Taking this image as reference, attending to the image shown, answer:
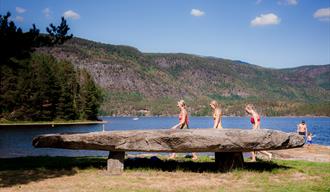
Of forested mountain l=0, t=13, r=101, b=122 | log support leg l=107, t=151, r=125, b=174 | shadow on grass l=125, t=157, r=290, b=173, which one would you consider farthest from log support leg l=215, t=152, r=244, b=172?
forested mountain l=0, t=13, r=101, b=122

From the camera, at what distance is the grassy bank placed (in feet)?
39.9

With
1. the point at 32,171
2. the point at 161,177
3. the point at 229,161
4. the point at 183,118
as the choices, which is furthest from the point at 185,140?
the point at 32,171

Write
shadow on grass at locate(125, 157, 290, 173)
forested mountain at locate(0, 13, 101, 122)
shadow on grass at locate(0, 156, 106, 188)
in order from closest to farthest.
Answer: shadow on grass at locate(0, 156, 106, 188), shadow on grass at locate(125, 157, 290, 173), forested mountain at locate(0, 13, 101, 122)

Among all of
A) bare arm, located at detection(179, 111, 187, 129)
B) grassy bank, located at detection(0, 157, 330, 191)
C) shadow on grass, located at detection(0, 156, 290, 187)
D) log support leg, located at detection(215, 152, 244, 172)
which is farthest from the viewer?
bare arm, located at detection(179, 111, 187, 129)

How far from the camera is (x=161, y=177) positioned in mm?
13797

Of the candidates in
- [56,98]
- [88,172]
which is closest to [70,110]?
[56,98]

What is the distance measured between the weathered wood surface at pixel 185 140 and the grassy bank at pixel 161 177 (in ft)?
3.02

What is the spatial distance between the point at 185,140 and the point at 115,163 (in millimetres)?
2760

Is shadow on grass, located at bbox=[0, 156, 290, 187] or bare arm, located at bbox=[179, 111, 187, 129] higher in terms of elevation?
bare arm, located at bbox=[179, 111, 187, 129]

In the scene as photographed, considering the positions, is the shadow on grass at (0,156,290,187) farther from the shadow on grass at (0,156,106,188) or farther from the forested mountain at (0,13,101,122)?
the forested mountain at (0,13,101,122)

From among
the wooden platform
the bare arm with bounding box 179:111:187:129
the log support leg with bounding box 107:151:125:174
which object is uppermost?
the bare arm with bounding box 179:111:187:129

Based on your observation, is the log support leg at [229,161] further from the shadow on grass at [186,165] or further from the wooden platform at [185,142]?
the shadow on grass at [186,165]

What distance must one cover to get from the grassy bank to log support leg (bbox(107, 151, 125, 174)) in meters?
0.24

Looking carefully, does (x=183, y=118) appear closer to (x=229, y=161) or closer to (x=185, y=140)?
(x=229, y=161)
